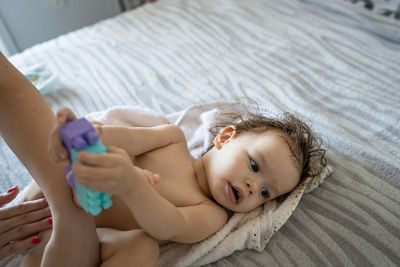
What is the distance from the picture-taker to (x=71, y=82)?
132 cm

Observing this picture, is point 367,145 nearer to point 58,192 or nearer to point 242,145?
point 242,145

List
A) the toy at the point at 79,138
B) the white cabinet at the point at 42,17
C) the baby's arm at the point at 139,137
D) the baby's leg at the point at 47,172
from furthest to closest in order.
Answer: the white cabinet at the point at 42,17 < the baby's arm at the point at 139,137 < the baby's leg at the point at 47,172 < the toy at the point at 79,138

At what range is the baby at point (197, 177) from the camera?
651mm

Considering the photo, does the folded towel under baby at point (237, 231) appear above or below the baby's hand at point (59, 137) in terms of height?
below

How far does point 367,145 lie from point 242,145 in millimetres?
393

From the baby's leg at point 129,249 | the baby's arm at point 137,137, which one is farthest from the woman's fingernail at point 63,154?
the baby's leg at point 129,249

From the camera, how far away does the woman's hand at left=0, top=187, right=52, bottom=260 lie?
2.24 ft

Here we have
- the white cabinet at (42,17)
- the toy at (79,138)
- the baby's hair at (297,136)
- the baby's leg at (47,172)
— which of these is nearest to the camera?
the toy at (79,138)

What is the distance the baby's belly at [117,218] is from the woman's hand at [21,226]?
0.41 ft

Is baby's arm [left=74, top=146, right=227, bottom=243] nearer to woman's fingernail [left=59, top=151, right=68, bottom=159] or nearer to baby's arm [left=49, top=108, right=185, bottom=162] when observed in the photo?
woman's fingernail [left=59, top=151, right=68, bottom=159]

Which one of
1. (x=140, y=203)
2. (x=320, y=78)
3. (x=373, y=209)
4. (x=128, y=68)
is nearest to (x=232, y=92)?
(x=320, y=78)

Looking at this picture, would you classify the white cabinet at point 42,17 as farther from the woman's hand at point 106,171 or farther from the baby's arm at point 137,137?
the woman's hand at point 106,171

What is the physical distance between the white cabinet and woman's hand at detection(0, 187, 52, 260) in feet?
6.54

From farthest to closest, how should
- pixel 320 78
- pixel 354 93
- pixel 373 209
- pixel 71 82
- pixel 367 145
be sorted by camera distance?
pixel 71 82 < pixel 320 78 < pixel 354 93 < pixel 367 145 < pixel 373 209
